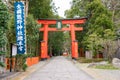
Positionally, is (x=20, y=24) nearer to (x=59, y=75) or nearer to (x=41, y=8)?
(x=59, y=75)

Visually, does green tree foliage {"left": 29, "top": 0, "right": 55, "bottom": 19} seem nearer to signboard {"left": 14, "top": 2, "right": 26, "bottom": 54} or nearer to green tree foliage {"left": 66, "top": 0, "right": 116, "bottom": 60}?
green tree foliage {"left": 66, "top": 0, "right": 116, "bottom": 60}

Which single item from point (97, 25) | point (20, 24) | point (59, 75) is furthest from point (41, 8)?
point (59, 75)

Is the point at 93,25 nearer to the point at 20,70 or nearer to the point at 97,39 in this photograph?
the point at 97,39

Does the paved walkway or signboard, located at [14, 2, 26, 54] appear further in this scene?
signboard, located at [14, 2, 26, 54]

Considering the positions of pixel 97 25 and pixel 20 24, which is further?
pixel 97 25

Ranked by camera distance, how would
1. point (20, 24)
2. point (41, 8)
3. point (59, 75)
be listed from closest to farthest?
point (59, 75) → point (20, 24) → point (41, 8)

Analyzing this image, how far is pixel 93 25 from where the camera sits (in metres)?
54.5

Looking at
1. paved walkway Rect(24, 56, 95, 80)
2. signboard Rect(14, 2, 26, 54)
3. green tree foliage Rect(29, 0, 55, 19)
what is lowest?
paved walkway Rect(24, 56, 95, 80)

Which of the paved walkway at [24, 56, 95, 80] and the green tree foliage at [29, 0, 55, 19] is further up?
the green tree foliage at [29, 0, 55, 19]

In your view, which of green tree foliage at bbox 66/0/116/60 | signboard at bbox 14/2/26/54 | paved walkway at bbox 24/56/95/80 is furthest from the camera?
green tree foliage at bbox 66/0/116/60

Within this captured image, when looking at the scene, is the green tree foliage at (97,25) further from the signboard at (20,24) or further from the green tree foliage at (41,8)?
the signboard at (20,24)

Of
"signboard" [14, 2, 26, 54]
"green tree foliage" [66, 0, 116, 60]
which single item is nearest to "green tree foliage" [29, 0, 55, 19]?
"green tree foliage" [66, 0, 116, 60]

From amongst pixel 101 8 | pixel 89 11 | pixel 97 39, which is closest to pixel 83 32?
pixel 89 11

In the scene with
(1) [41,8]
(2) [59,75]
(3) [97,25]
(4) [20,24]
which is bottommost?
(2) [59,75]
